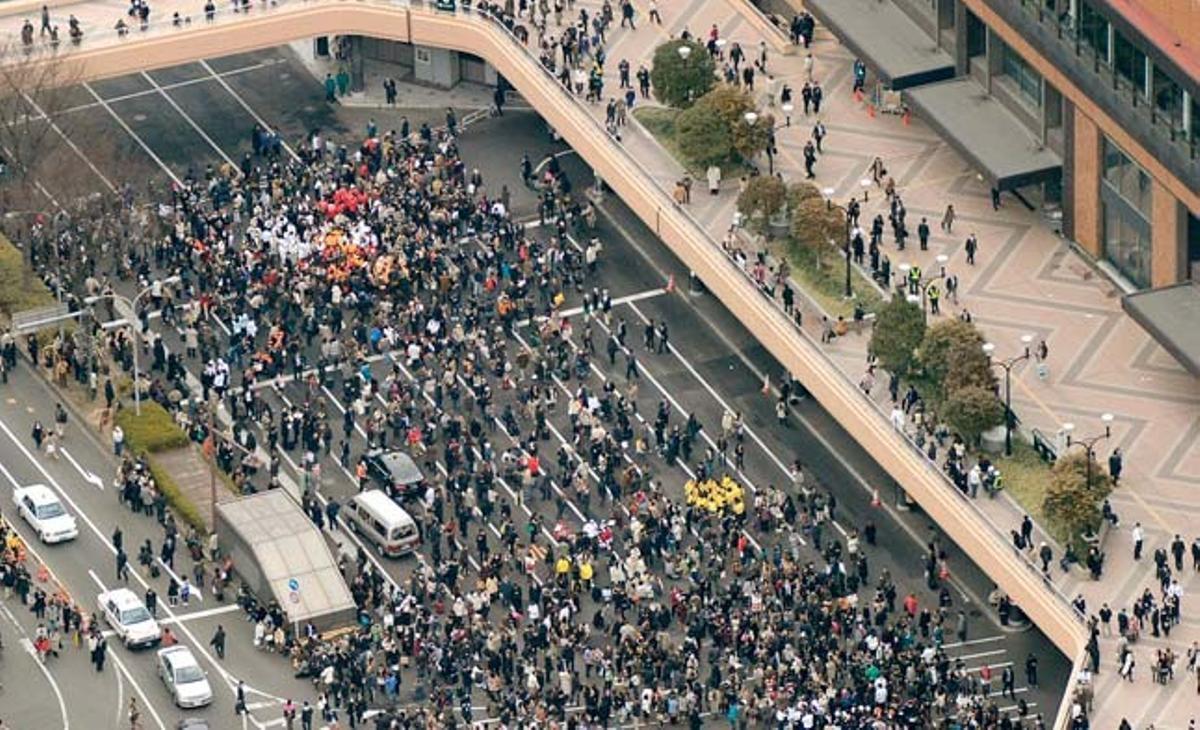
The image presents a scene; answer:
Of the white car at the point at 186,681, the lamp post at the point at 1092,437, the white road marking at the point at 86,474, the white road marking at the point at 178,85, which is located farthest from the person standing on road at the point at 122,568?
the lamp post at the point at 1092,437

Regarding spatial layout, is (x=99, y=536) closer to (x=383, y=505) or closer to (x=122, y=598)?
(x=122, y=598)

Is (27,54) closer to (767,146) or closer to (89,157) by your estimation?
(89,157)

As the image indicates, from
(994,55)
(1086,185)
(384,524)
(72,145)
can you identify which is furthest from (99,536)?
(994,55)

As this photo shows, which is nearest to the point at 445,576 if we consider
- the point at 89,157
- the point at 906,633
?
the point at 906,633

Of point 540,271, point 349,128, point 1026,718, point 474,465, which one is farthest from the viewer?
point 349,128

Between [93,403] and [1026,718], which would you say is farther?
[93,403]

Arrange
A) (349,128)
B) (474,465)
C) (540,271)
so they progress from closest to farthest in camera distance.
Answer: (474,465) < (540,271) < (349,128)

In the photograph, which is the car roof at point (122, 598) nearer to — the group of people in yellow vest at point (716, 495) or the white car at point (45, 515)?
the white car at point (45, 515)
